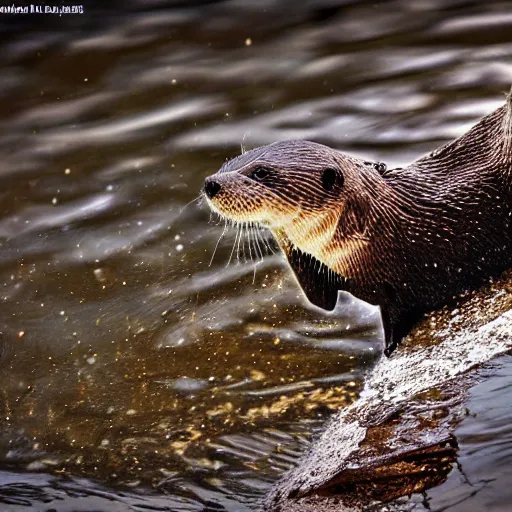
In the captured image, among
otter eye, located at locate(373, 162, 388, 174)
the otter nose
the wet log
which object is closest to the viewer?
the wet log

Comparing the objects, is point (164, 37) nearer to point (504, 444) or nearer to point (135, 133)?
point (135, 133)

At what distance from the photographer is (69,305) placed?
379 cm

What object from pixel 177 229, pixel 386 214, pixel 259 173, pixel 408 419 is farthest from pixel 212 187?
pixel 177 229

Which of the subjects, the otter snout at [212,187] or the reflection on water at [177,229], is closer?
the otter snout at [212,187]

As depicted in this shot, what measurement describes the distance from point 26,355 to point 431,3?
3.40 m

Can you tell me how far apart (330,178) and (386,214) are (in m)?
0.21

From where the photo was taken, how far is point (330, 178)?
2.57 meters

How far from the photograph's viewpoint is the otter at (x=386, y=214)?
2.56 metres

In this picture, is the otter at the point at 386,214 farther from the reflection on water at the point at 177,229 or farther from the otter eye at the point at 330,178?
the reflection on water at the point at 177,229

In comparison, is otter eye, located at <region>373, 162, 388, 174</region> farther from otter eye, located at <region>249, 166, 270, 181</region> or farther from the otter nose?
the otter nose

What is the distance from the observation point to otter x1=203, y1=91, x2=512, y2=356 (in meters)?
2.56

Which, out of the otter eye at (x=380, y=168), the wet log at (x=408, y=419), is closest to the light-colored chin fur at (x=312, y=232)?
the otter eye at (x=380, y=168)

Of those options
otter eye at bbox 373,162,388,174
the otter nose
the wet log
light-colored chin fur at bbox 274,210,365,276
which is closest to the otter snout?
the otter nose

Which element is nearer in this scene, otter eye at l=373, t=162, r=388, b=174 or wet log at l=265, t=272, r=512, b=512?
wet log at l=265, t=272, r=512, b=512
